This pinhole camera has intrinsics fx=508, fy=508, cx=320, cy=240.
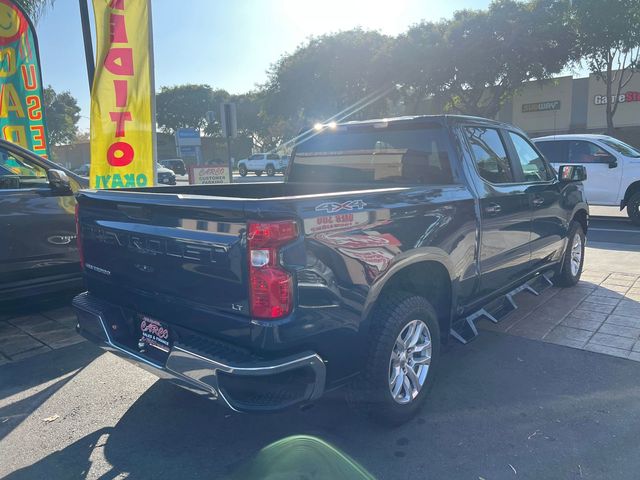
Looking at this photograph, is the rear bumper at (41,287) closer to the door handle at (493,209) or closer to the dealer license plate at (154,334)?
the dealer license plate at (154,334)

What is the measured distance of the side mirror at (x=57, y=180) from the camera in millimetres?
4876

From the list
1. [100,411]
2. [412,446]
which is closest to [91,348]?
[100,411]

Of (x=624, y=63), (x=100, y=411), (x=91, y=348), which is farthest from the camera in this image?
(x=624, y=63)

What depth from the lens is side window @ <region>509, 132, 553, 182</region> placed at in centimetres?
474

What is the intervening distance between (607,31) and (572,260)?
69.3ft

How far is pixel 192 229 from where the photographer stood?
2557 mm

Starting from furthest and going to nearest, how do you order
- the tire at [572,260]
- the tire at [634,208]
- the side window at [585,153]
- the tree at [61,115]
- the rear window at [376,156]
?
the tree at [61,115], the side window at [585,153], the tire at [634,208], the tire at [572,260], the rear window at [376,156]

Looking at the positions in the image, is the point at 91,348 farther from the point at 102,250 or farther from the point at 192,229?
the point at 192,229

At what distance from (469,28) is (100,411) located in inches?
1064

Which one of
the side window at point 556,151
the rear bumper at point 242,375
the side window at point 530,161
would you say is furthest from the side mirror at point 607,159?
the rear bumper at point 242,375

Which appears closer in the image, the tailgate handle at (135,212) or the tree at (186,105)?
the tailgate handle at (135,212)

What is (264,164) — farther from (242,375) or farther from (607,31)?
(242,375)

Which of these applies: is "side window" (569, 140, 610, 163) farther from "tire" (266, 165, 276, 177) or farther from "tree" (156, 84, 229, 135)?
"tree" (156, 84, 229, 135)

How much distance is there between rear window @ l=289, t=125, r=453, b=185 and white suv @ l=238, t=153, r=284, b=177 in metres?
36.1
